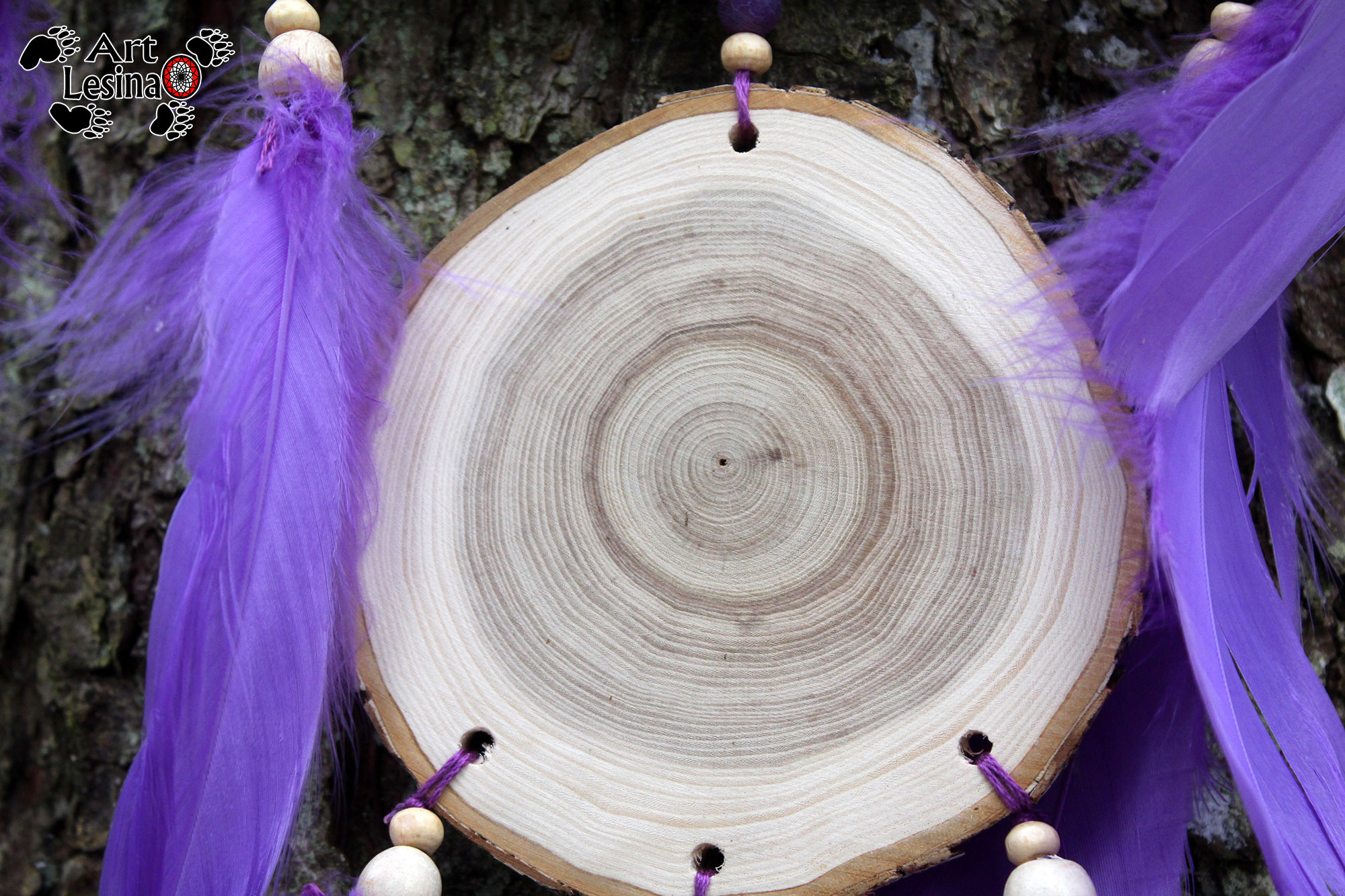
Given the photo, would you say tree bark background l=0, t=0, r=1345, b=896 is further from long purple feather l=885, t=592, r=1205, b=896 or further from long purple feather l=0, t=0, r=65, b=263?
long purple feather l=885, t=592, r=1205, b=896

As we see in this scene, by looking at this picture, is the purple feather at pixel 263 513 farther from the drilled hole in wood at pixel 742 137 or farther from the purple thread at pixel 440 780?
the drilled hole in wood at pixel 742 137

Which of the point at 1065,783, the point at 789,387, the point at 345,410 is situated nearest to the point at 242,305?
the point at 345,410

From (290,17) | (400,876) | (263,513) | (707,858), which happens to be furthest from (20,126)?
(707,858)

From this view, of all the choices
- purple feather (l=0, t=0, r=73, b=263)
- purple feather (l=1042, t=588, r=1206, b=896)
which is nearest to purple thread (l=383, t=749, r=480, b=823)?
purple feather (l=1042, t=588, r=1206, b=896)

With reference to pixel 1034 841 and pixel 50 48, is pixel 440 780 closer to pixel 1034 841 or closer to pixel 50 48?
pixel 1034 841

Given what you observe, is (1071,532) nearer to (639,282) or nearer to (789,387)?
(789,387)

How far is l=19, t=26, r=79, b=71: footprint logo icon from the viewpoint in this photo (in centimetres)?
106

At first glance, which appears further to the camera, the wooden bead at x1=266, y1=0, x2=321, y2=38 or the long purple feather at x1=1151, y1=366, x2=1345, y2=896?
the wooden bead at x1=266, y1=0, x2=321, y2=38

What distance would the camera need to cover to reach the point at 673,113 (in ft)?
2.78

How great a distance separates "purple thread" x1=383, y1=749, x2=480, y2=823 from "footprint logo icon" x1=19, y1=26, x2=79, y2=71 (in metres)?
0.92

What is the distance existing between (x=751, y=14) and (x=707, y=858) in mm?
808

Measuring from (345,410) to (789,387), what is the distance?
0.39 m

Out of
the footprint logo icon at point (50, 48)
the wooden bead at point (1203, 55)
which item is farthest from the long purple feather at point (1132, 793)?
the footprint logo icon at point (50, 48)

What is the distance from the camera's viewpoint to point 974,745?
744mm
